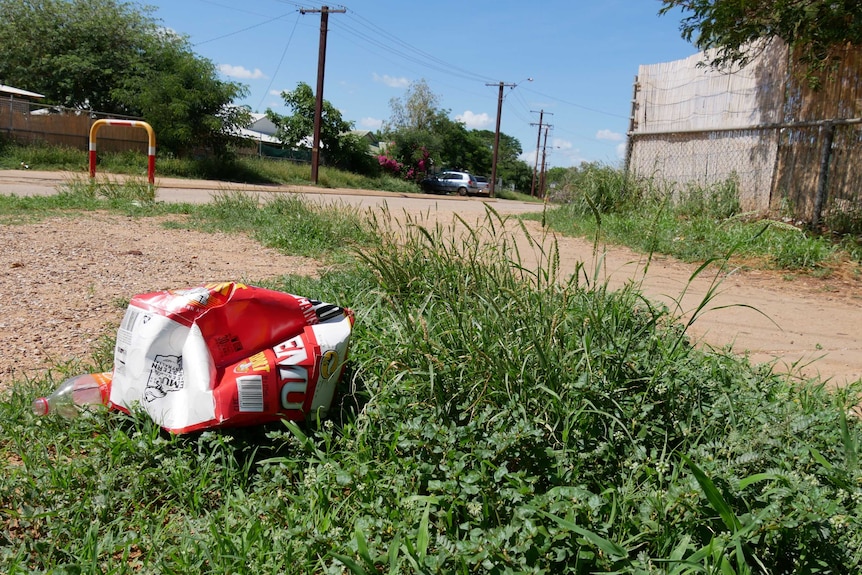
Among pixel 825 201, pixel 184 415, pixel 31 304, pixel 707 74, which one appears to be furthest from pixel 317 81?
pixel 184 415

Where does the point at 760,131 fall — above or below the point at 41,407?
above

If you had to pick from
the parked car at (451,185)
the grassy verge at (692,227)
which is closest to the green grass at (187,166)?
the parked car at (451,185)

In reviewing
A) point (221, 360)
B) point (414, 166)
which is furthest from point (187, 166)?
point (221, 360)

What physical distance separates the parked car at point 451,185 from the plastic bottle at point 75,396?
116ft

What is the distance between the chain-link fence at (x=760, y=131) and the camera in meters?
7.96

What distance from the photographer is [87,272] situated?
15.1ft

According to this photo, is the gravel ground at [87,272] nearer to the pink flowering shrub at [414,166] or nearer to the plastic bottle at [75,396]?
the plastic bottle at [75,396]

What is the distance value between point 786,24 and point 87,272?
23.6 ft

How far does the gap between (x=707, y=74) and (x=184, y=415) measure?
1009cm

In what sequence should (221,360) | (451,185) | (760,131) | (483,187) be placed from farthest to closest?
1. (483,187)
2. (451,185)
3. (760,131)
4. (221,360)

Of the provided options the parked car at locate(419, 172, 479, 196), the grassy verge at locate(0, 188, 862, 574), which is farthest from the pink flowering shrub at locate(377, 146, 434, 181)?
the grassy verge at locate(0, 188, 862, 574)

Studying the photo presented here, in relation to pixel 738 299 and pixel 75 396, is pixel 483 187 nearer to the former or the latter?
pixel 738 299

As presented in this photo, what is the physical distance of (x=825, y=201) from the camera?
A: 8.09 metres

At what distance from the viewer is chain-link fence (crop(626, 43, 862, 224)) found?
7957 millimetres
